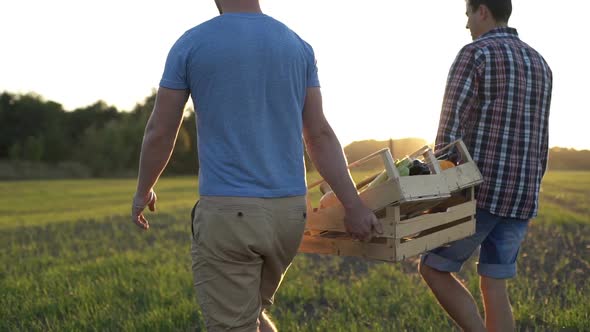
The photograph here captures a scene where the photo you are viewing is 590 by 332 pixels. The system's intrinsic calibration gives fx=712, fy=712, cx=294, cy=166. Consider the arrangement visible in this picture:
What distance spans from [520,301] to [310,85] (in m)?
3.77

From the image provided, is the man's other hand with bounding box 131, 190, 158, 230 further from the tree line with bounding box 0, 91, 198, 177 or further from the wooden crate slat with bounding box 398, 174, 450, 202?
the tree line with bounding box 0, 91, 198, 177

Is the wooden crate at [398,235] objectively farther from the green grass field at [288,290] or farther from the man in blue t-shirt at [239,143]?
the green grass field at [288,290]

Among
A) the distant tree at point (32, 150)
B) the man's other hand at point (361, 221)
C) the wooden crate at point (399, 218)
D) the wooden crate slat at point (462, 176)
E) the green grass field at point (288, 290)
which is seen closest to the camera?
the man's other hand at point (361, 221)

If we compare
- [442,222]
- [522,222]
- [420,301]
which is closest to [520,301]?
[420,301]

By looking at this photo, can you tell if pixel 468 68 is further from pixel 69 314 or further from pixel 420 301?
pixel 69 314

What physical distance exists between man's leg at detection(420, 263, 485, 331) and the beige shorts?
3.77 feet

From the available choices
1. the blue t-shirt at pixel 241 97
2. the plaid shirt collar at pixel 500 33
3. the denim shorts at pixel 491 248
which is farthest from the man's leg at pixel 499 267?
the blue t-shirt at pixel 241 97

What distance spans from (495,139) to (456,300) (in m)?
0.86

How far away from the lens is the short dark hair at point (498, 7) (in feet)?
11.8

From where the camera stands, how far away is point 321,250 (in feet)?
11.5

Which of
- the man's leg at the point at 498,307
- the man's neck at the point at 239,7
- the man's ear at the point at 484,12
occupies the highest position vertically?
the man's ear at the point at 484,12

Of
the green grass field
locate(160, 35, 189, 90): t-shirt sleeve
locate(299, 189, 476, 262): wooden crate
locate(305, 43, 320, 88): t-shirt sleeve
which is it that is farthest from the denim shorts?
locate(160, 35, 189, 90): t-shirt sleeve

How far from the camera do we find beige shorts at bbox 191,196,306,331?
2.65 metres

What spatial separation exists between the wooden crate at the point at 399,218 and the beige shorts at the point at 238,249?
485mm
